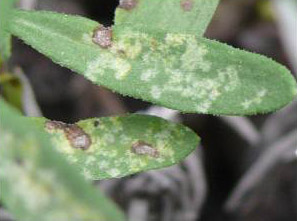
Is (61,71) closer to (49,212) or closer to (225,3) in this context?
(225,3)

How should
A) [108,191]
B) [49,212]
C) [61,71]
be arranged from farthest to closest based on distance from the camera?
[61,71], [108,191], [49,212]

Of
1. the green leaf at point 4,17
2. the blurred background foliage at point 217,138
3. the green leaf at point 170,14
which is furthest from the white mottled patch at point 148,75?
the blurred background foliage at point 217,138

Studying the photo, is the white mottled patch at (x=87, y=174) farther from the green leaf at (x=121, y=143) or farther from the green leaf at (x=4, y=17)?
the green leaf at (x=4, y=17)

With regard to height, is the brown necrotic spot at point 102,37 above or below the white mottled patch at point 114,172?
above

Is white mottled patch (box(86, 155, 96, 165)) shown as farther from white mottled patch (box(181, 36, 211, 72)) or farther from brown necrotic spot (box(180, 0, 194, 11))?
brown necrotic spot (box(180, 0, 194, 11))

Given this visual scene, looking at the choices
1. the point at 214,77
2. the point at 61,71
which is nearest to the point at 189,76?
the point at 214,77

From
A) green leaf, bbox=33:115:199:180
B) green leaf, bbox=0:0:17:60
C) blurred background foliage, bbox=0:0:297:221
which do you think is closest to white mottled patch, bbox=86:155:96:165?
green leaf, bbox=33:115:199:180
